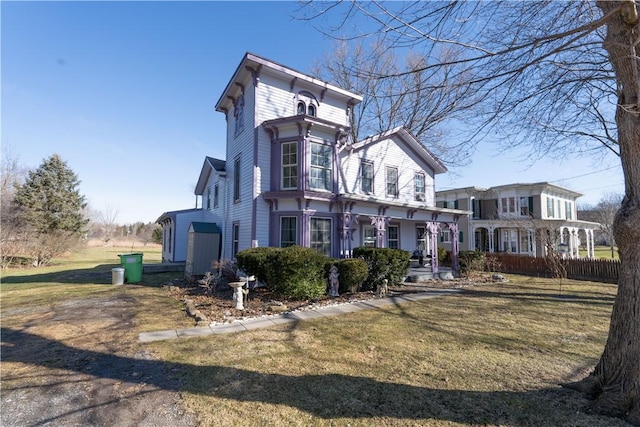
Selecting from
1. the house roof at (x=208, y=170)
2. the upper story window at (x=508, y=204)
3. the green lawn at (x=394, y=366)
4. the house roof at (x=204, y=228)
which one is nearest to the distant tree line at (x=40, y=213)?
the house roof at (x=208, y=170)

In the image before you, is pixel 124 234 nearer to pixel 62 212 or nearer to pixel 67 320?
pixel 62 212

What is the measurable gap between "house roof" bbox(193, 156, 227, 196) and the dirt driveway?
9.94 m

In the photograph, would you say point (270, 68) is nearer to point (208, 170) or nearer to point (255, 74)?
point (255, 74)

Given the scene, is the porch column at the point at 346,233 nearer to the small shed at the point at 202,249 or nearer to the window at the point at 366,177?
the window at the point at 366,177

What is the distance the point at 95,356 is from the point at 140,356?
2.59 ft

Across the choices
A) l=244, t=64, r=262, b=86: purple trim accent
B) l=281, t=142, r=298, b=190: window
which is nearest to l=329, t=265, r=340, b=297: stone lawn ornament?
l=281, t=142, r=298, b=190: window

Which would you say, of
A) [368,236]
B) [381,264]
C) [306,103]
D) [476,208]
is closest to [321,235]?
[381,264]

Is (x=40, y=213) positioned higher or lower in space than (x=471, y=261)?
higher

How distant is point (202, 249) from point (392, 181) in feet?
31.8

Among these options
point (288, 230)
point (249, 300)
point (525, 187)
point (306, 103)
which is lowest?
point (249, 300)

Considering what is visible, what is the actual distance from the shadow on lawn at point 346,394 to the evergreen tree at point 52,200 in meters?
30.1

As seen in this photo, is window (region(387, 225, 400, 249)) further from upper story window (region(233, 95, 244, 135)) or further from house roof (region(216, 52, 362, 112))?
upper story window (region(233, 95, 244, 135))

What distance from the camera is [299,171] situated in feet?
38.0

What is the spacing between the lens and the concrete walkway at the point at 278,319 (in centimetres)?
604
